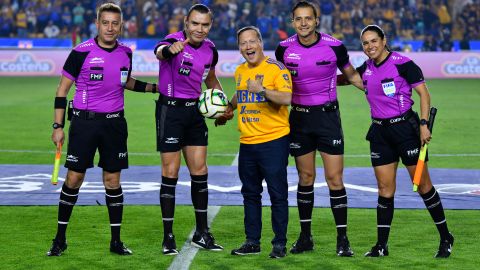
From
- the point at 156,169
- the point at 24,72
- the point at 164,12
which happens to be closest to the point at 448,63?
the point at 164,12

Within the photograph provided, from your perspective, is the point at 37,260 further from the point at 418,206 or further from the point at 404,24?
the point at 404,24

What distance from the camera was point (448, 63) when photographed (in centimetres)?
3306

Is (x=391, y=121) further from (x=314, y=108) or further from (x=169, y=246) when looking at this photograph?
(x=169, y=246)

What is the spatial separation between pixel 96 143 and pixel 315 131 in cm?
201

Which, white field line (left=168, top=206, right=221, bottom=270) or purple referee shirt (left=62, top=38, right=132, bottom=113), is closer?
white field line (left=168, top=206, right=221, bottom=270)

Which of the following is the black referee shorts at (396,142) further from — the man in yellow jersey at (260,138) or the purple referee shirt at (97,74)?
the purple referee shirt at (97,74)

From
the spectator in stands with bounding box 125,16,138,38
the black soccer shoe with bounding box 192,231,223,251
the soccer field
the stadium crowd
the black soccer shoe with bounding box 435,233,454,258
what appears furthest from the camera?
the spectator in stands with bounding box 125,16,138,38

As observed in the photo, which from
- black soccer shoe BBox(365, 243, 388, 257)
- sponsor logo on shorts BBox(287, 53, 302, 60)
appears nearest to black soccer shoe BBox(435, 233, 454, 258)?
black soccer shoe BBox(365, 243, 388, 257)

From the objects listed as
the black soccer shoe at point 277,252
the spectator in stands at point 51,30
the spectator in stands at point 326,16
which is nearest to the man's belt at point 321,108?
the black soccer shoe at point 277,252

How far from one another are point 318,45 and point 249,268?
2.18 m

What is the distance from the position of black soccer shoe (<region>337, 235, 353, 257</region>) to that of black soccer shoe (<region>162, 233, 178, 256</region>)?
1.47 metres

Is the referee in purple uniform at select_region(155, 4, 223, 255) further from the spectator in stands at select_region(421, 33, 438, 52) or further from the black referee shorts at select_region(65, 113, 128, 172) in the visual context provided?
the spectator in stands at select_region(421, 33, 438, 52)

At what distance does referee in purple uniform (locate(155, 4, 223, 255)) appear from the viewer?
893 cm

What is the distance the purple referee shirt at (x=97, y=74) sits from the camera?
28.3 feet
